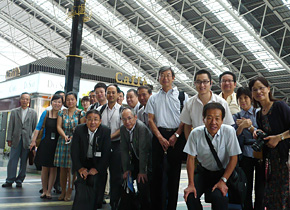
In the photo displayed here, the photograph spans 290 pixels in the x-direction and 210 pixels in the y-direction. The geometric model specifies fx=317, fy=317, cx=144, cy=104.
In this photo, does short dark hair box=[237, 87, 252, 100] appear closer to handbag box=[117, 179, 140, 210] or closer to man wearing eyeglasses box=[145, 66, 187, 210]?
man wearing eyeglasses box=[145, 66, 187, 210]

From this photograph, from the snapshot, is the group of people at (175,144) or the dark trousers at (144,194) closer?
the group of people at (175,144)

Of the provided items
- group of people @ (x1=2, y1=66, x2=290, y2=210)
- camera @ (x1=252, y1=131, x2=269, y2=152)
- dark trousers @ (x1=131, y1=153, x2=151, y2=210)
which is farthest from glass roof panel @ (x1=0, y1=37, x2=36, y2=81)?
camera @ (x1=252, y1=131, x2=269, y2=152)

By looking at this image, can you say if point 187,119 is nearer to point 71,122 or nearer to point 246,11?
point 71,122

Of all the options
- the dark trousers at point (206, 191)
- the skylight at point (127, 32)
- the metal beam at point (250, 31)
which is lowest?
the dark trousers at point (206, 191)

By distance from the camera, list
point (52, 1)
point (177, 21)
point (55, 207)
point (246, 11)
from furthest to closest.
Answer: point (52, 1)
point (177, 21)
point (246, 11)
point (55, 207)

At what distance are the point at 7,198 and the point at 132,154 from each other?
2245 mm

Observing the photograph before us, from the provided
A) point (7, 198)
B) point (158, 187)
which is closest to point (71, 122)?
point (7, 198)

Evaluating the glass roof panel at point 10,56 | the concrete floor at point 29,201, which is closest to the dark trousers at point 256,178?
the concrete floor at point 29,201

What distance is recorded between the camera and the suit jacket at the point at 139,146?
3.90 m

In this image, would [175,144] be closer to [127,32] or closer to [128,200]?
[128,200]

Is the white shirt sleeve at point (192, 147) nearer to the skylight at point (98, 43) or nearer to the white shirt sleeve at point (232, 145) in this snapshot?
the white shirt sleeve at point (232, 145)

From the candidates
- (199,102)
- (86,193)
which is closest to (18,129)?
(86,193)

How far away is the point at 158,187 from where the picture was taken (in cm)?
391

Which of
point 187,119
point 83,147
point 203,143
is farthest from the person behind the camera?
point 83,147
